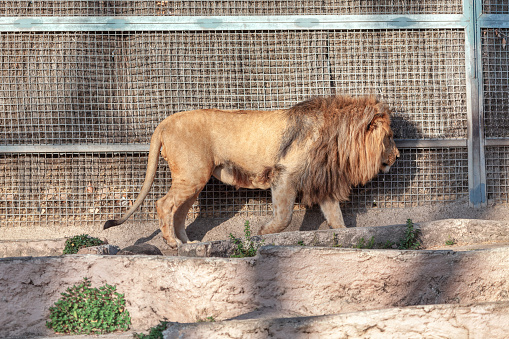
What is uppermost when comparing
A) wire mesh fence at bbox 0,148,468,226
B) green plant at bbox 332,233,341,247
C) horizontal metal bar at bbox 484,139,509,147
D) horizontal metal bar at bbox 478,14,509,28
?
horizontal metal bar at bbox 478,14,509,28

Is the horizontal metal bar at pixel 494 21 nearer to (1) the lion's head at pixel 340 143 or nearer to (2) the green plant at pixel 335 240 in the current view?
(1) the lion's head at pixel 340 143

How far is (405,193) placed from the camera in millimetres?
6539

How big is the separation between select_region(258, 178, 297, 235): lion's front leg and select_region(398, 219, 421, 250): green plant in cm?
121

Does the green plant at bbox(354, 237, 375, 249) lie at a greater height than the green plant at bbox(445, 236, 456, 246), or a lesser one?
greater

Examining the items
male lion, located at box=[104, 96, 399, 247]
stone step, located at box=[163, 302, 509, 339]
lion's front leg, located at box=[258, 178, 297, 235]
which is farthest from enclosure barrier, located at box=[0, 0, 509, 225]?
stone step, located at box=[163, 302, 509, 339]

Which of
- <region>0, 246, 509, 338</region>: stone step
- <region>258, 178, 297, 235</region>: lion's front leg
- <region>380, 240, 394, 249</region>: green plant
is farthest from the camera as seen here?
<region>258, 178, 297, 235</region>: lion's front leg

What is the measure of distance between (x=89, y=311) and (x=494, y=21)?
5.75 meters

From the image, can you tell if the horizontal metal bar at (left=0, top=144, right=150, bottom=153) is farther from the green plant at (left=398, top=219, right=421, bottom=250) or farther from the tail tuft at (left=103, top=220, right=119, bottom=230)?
the green plant at (left=398, top=219, right=421, bottom=250)

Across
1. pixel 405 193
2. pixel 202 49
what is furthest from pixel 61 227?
pixel 405 193

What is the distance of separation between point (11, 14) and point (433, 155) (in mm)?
5311

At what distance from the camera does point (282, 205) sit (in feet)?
18.2

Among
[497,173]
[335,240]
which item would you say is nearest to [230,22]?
[335,240]

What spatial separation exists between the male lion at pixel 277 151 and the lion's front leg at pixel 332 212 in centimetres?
11

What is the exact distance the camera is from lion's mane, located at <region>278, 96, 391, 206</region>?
18.3ft
